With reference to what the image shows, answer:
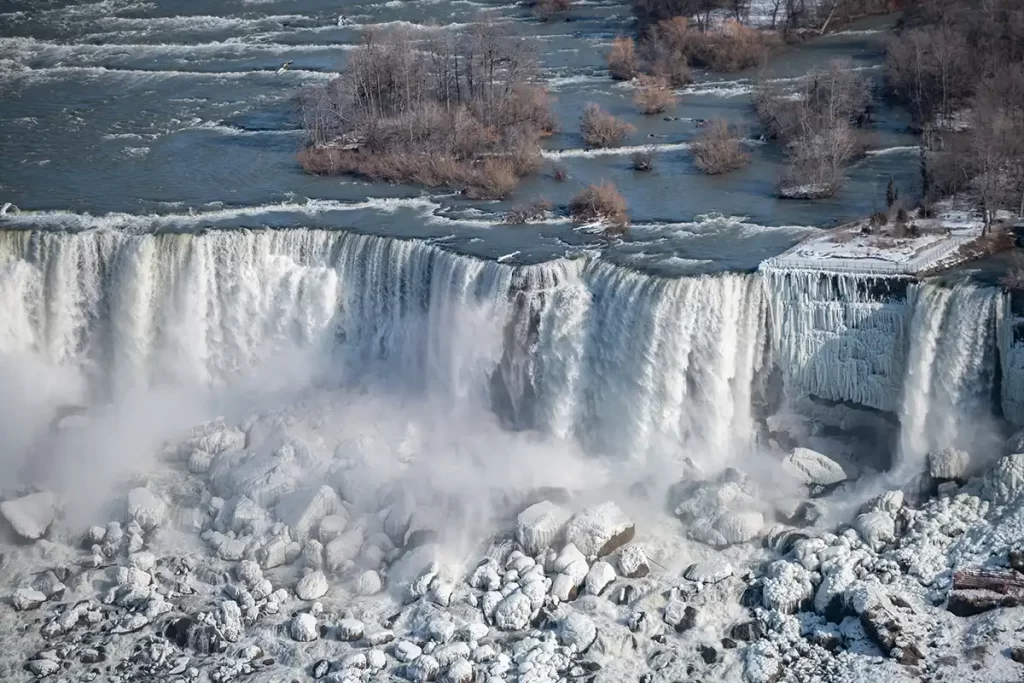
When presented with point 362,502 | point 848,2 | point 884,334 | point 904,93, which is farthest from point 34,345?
point 848,2

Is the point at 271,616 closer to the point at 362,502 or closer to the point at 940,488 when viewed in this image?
the point at 362,502

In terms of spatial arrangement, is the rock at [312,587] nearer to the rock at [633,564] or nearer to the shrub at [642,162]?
the rock at [633,564]

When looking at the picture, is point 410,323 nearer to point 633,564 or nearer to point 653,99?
point 633,564

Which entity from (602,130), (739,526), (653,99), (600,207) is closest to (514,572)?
(739,526)

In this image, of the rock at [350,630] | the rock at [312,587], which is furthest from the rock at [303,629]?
the rock at [312,587]

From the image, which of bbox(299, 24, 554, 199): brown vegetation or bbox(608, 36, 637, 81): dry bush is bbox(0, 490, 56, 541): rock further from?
bbox(608, 36, 637, 81): dry bush

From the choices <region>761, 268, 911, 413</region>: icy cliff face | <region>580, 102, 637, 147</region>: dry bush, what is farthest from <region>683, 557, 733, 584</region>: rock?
<region>580, 102, 637, 147</region>: dry bush
